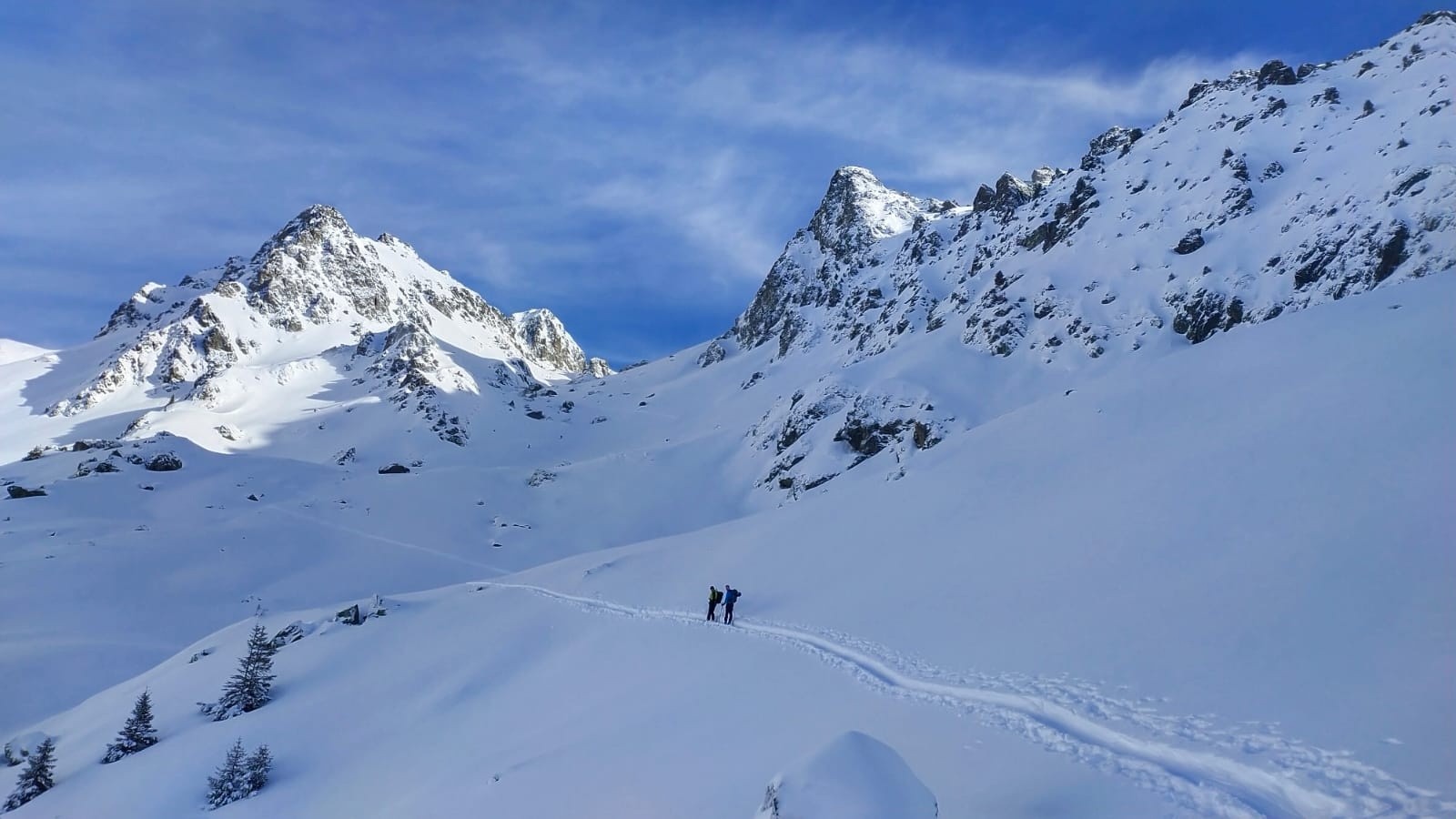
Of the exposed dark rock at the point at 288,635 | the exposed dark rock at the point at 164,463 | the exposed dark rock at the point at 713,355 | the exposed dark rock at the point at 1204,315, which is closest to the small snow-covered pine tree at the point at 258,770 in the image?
the exposed dark rock at the point at 288,635

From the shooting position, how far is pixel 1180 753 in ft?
27.5

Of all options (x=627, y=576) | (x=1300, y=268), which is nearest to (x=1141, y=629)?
(x=627, y=576)

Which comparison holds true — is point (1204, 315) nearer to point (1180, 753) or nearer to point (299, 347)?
point (1180, 753)

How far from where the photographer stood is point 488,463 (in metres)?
89.0

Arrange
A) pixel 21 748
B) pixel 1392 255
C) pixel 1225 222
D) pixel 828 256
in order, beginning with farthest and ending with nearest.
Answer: pixel 828 256, pixel 1225 222, pixel 1392 255, pixel 21 748

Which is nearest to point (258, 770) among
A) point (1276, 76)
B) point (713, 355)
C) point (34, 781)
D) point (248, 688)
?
point (248, 688)

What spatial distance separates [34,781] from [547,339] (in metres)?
174

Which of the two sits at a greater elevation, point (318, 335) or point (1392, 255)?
point (318, 335)

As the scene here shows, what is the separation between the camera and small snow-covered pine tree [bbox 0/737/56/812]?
19.6 meters

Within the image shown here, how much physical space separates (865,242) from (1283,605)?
429 feet

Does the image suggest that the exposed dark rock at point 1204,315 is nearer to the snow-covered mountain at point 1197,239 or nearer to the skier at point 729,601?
the snow-covered mountain at point 1197,239

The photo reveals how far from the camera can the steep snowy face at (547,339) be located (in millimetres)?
184500

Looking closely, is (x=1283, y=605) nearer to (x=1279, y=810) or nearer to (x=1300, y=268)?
(x=1279, y=810)

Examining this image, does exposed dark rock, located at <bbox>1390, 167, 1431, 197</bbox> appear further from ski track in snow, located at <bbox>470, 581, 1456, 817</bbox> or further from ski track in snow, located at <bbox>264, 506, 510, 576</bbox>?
ski track in snow, located at <bbox>264, 506, 510, 576</bbox>
